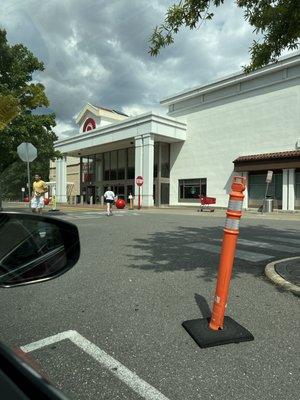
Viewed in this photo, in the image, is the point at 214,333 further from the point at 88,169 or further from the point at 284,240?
the point at 88,169

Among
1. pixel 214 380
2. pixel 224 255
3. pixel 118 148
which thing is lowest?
pixel 214 380

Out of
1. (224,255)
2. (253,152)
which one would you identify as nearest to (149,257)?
(224,255)

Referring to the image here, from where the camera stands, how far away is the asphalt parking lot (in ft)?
9.46

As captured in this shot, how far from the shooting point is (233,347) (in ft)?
11.6

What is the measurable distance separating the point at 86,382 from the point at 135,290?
2554mm

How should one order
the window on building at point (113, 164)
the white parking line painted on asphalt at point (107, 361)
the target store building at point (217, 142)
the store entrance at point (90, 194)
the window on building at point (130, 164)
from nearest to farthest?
the white parking line painted on asphalt at point (107, 361), the target store building at point (217, 142), the window on building at point (130, 164), the window on building at point (113, 164), the store entrance at point (90, 194)

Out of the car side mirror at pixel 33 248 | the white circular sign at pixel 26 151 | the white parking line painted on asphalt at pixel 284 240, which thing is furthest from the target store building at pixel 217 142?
the car side mirror at pixel 33 248

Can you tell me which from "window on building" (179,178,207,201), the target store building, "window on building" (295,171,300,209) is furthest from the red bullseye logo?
"window on building" (295,171,300,209)

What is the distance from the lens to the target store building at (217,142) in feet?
100.0

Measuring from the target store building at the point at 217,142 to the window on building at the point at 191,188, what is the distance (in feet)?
0.29

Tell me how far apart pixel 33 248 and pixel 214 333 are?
2103mm

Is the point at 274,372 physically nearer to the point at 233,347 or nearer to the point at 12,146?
the point at 233,347

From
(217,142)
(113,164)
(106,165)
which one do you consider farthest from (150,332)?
(106,165)

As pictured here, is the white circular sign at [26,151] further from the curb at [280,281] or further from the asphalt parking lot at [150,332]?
the curb at [280,281]
